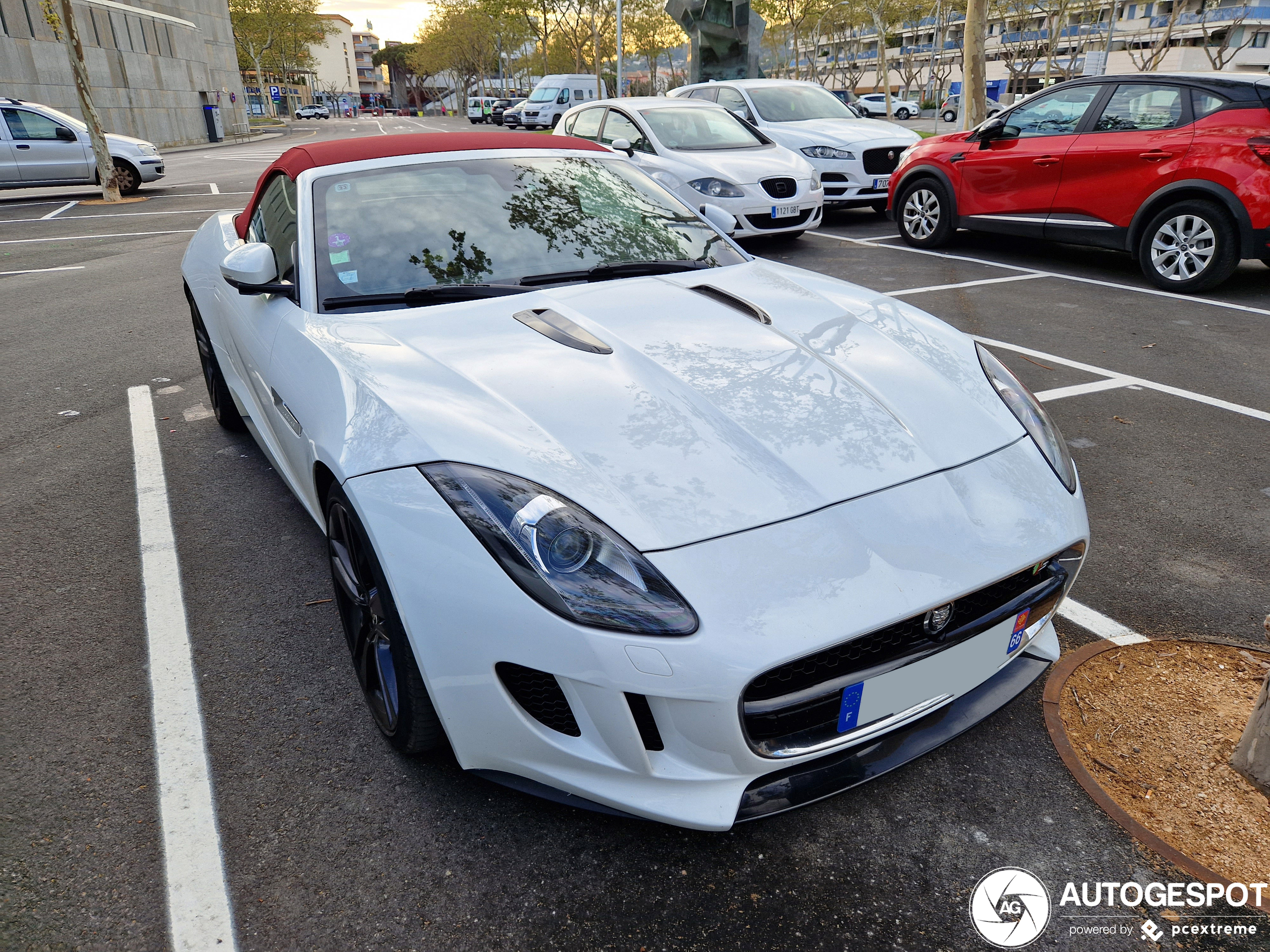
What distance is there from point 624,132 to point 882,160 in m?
3.07

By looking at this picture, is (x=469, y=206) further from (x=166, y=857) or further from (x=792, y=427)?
(x=166, y=857)

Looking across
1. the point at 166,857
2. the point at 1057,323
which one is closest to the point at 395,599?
the point at 166,857

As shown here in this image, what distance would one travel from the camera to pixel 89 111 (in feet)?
49.8

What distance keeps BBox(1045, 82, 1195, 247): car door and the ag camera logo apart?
22.2ft

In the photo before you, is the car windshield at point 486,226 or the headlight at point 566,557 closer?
the headlight at point 566,557

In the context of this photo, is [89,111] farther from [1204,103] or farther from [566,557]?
[566,557]

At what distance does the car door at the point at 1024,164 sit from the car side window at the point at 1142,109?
210 millimetres

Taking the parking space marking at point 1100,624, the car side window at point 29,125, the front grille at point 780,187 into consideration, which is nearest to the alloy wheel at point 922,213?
the front grille at point 780,187

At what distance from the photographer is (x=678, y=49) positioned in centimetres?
11212

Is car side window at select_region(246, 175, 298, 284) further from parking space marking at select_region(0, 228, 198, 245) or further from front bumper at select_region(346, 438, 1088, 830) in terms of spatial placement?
parking space marking at select_region(0, 228, 198, 245)

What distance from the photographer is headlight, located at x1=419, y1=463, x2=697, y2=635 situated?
169cm

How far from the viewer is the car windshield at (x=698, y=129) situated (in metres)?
9.73

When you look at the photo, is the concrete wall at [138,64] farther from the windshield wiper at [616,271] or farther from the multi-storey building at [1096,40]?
the multi-storey building at [1096,40]

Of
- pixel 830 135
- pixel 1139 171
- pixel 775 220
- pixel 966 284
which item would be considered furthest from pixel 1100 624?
pixel 830 135
